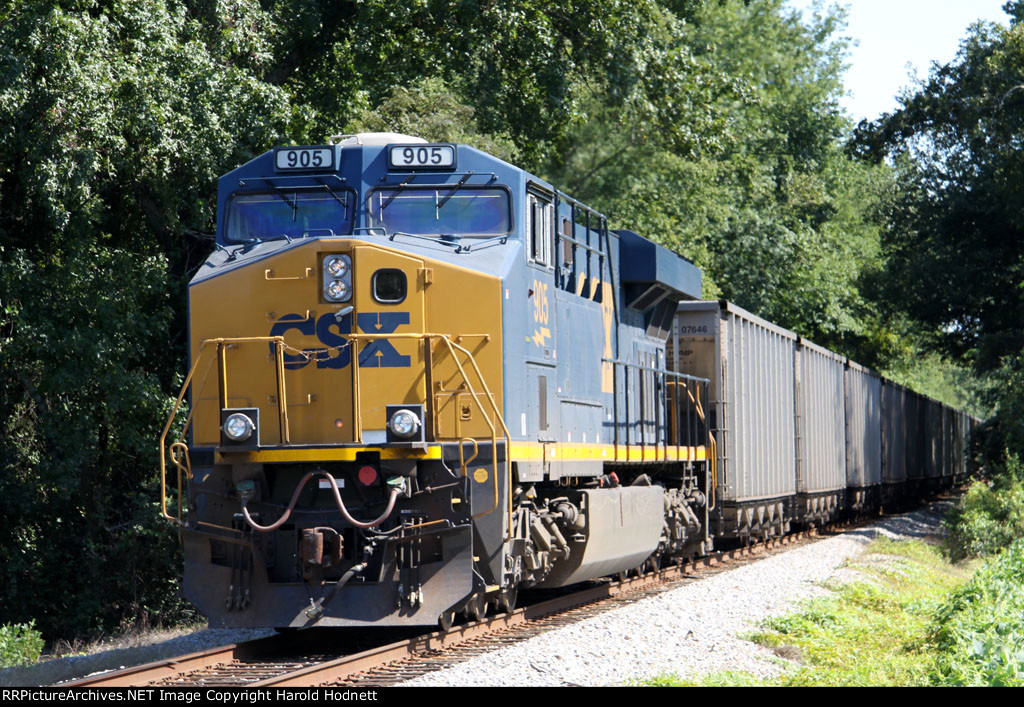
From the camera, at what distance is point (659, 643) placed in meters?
9.12

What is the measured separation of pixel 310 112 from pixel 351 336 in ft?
28.5

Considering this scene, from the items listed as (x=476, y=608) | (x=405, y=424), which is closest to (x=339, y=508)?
(x=405, y=424)

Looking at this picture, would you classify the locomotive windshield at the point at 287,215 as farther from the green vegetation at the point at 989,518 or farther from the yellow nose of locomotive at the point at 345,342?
the green vegetation at the point at 989,518

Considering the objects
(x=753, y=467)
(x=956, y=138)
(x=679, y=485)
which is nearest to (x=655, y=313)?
(x=679, y=485)

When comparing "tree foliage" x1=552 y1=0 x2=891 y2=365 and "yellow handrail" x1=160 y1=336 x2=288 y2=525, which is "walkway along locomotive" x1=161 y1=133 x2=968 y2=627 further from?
"tree foliage" x1=552 y1=0 x2=891 y2=365

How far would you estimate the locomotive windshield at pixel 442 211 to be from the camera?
959 cm

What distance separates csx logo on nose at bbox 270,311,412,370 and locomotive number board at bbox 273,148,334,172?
134cm

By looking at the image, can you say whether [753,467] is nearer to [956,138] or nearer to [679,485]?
[679,485]

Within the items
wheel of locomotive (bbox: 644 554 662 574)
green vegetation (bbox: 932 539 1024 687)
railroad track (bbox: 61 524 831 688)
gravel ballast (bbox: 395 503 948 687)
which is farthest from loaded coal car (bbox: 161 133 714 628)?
wheel of locomotive (bbox: 644 554 662 574)

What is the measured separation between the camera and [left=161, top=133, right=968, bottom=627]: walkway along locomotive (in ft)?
28.7

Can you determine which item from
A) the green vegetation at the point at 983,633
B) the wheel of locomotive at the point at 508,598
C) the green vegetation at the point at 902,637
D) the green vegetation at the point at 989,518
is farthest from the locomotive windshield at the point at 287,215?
the green vegetation at the point at 989,518

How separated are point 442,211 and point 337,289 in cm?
117

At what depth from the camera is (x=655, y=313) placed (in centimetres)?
1483

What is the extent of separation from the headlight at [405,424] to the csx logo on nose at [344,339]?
0.51 meters
